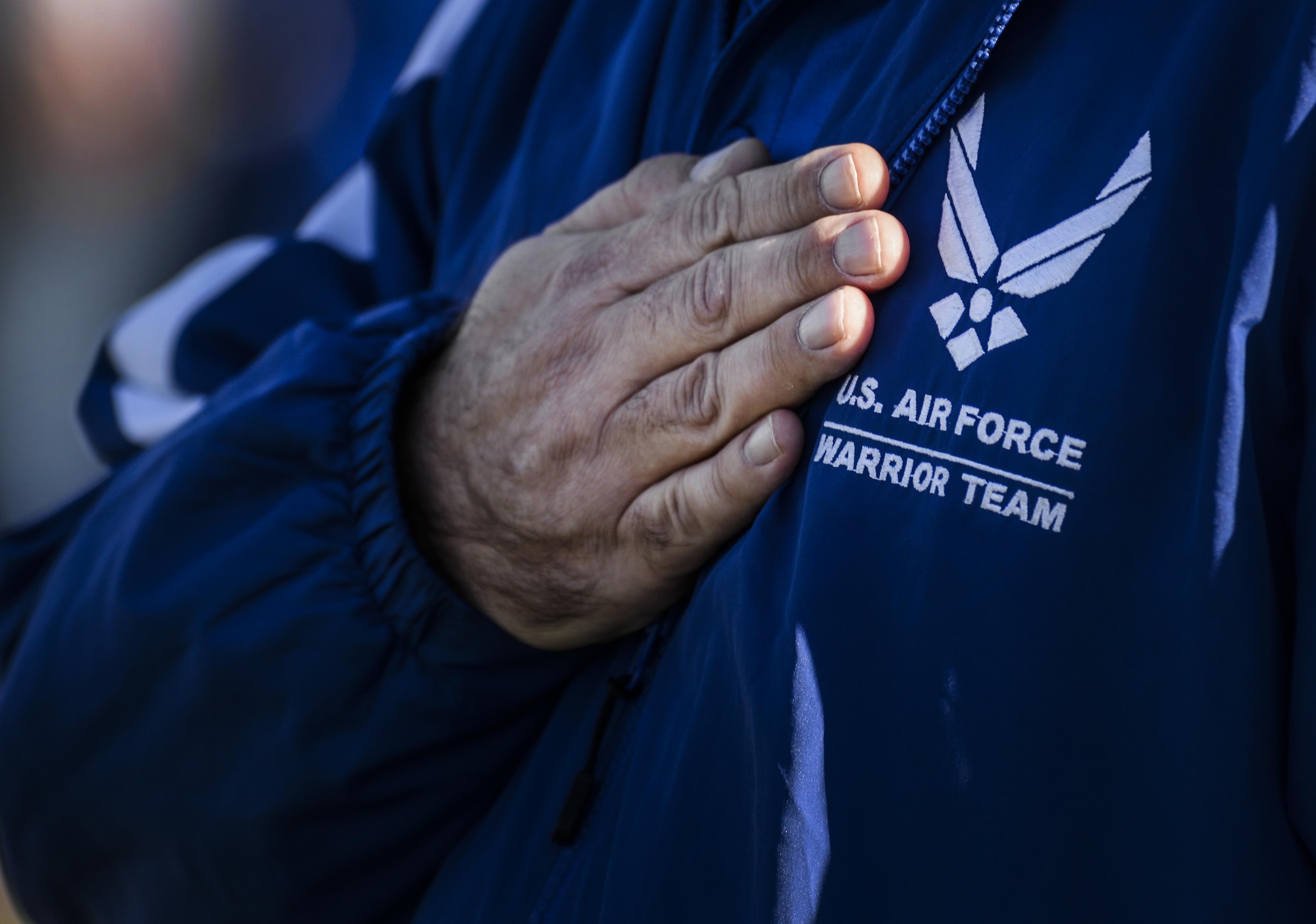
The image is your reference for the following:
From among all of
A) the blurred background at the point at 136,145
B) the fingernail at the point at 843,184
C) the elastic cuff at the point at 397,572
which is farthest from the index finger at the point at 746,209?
the blurred background at the point at 136,145

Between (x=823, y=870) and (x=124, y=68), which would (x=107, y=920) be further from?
(x=124, y=68)

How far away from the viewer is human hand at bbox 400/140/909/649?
626mm

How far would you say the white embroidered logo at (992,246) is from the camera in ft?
1.70

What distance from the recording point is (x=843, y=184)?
2.04 ft

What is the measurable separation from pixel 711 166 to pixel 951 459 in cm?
31

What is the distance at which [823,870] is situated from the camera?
546 mm

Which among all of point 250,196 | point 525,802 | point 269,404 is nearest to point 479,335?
point 269,404

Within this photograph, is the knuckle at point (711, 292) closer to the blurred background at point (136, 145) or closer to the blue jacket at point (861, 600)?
the blue jacket at point (861, 600)

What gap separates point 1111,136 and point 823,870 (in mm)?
398

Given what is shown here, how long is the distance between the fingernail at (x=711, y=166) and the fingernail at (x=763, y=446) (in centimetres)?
21

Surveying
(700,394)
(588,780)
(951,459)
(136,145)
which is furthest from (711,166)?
(136,145)

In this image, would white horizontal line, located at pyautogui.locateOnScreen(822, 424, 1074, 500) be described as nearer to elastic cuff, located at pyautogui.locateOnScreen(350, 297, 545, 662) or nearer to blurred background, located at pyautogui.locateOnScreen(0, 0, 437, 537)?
elastic cuff, located at pyautogui.locateOnScreen(350, 297, 545, 662)

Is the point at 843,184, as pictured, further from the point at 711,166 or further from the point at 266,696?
the point at 266,696

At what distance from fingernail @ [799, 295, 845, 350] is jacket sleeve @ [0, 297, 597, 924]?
340 millimetres
